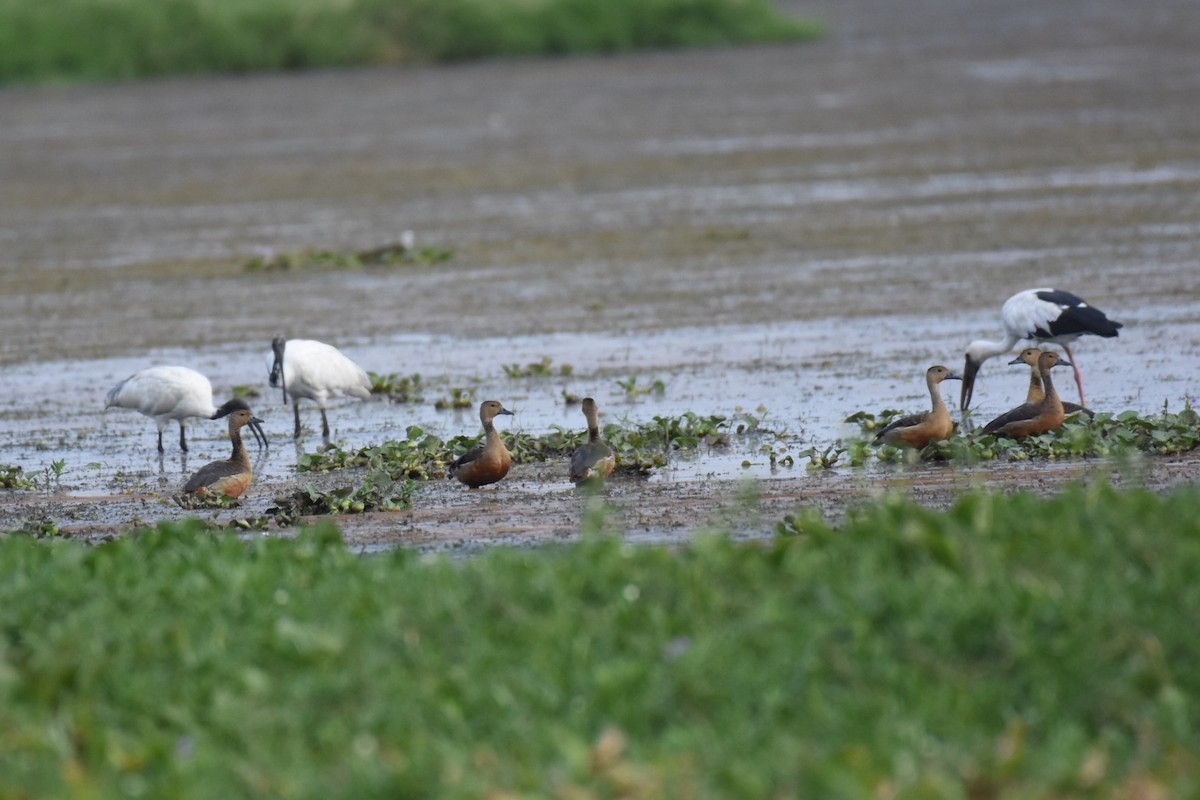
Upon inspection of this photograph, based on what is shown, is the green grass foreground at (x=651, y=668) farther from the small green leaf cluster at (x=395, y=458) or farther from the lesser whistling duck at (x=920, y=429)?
the small green leaf cluster at (x=395, y=458)

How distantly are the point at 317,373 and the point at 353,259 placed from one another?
727cm

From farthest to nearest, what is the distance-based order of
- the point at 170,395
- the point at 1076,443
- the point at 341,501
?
1. the point at 170,395
2. the point at 1076,443
3. the point at 341,501

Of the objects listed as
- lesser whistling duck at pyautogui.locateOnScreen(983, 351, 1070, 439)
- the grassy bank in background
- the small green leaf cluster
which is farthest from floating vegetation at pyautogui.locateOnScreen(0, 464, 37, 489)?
the grassy bank in background

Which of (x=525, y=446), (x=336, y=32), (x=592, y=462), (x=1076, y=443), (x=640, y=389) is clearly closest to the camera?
(x=592, y=462)

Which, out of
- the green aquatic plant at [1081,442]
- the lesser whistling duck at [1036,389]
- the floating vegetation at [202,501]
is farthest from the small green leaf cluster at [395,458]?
the lesser whistling duck at [1036,389]

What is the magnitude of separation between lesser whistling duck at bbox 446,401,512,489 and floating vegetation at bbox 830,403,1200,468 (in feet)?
5.10

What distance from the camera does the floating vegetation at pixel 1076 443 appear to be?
1017cm

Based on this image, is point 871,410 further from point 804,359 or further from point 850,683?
point 850,683

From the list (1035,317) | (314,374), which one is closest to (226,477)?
(314,374)

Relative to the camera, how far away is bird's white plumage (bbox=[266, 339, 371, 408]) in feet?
40.9

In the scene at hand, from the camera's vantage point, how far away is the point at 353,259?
19.7 meters

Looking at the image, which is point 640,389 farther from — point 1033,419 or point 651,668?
point 651,668

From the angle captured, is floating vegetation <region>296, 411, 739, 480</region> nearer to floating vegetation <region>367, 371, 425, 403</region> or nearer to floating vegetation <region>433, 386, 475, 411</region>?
floating vegetation <region>433, 386, 475, 411</region>

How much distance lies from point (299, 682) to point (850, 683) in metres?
1.54
